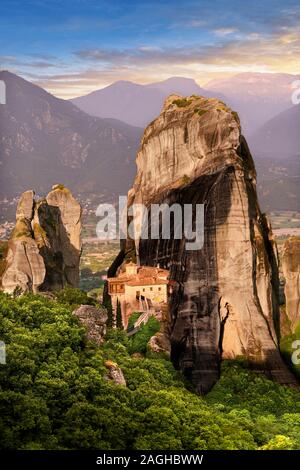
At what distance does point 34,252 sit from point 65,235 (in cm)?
1048

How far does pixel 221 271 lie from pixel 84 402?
86.6ft

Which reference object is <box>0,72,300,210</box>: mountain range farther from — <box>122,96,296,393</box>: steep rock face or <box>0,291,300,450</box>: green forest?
<box>0,291,300,450</box>: green forest

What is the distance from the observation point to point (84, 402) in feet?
88.7

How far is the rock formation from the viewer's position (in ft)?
168

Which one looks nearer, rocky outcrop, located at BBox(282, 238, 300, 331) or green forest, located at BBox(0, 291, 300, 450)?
green forest, located at BBox(0, 291, 300, 450)

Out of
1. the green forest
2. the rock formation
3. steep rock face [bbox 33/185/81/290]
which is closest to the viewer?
the green forest

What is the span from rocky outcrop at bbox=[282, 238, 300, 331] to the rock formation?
13606mm

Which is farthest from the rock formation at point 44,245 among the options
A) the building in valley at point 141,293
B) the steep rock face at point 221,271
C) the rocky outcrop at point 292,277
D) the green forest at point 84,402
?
the green forest at point 84,402

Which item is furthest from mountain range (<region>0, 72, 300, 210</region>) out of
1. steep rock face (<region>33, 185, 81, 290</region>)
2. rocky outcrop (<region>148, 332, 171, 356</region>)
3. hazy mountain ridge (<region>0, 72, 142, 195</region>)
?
rocky outcrop (<region>148, 332, 171, 356</region>)

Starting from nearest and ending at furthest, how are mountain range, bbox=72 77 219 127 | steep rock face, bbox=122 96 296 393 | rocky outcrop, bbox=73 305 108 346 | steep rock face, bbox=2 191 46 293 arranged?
rocky outcrop, bbox=73 305 108 346, steep rock face, bbox=2 191 46 293, steep rock face, bbox=122 96 296 393, mountain range, bbox=72 77 219 127

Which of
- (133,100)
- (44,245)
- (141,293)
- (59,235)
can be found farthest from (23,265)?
(133,100)

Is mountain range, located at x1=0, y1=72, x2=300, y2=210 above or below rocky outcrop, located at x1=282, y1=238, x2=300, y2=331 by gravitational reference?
above

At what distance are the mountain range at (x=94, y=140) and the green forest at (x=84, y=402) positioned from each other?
103175mm

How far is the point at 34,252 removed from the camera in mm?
52219
